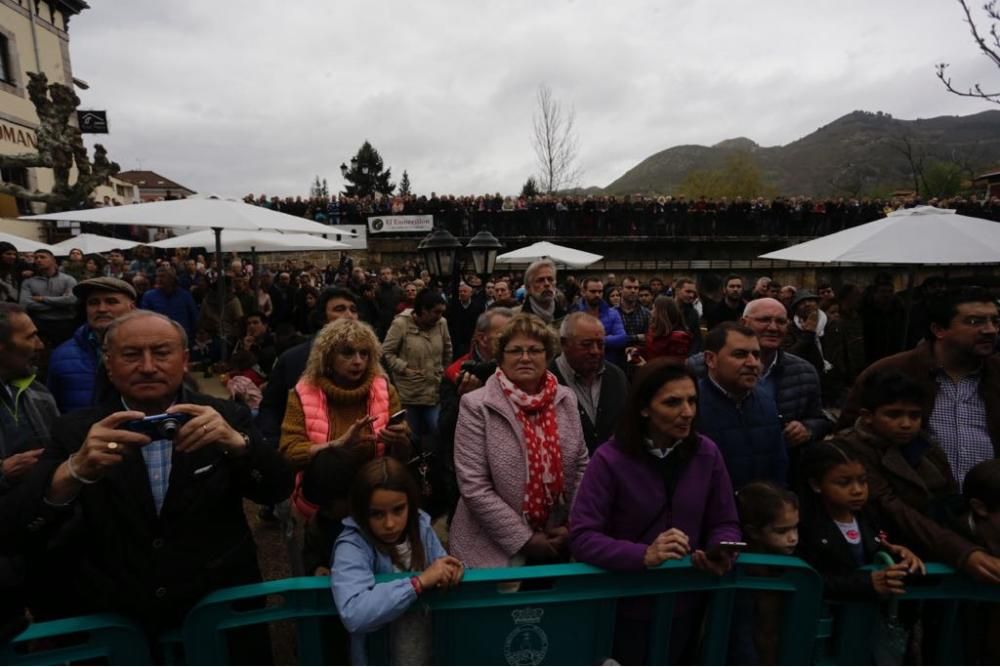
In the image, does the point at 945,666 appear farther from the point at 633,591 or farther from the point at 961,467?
the point at 633,591

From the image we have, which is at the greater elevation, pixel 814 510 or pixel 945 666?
pixel 814 510

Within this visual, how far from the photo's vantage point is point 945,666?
2.04 metres

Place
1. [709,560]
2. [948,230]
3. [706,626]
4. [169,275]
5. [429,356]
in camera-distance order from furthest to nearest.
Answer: [169,275], [429,356], [948,230], [706,626], [709,560]

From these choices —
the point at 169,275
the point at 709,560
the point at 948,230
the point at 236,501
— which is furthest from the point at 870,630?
the point at 169,275

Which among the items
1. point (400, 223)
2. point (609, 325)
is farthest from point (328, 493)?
point (400, 223)

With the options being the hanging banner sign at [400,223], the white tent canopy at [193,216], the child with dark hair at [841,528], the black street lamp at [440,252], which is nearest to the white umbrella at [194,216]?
the white tent canopy at [193,216]

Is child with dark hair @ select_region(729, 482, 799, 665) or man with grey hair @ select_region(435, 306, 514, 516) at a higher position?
man with grey hair @ select_region(435, 306, 514, 516)

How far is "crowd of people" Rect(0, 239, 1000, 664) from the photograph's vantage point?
5.03ft

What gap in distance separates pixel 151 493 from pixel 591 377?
201 centimetres

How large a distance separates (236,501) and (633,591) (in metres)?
1.41

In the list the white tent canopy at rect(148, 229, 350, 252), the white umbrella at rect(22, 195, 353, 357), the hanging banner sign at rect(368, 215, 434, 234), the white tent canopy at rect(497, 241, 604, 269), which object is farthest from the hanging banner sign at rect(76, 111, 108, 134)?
the white tent canopy at rect(497, 241, 604, 269)

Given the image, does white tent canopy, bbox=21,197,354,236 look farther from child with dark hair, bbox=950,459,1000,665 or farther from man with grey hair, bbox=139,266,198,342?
child with dark hair, bbox=950,459,1000,665

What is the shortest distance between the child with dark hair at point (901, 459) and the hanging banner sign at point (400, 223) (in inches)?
728

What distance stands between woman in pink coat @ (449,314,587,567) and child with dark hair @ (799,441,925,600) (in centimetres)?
97
